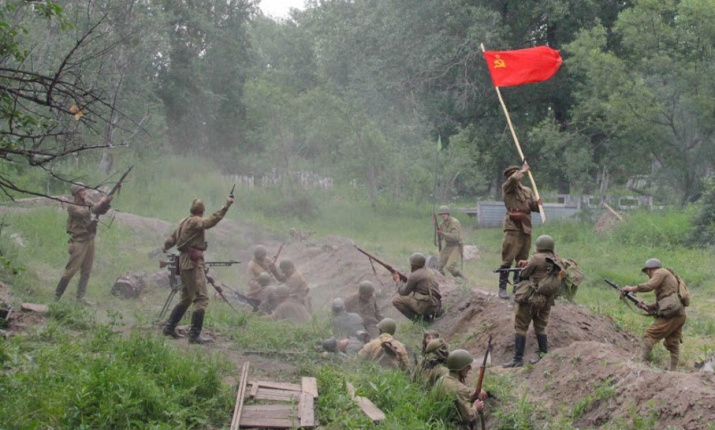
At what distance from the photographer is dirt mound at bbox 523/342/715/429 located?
725cm

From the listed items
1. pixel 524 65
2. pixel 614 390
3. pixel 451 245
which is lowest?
pixel 451 245

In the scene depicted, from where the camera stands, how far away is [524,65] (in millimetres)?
16156

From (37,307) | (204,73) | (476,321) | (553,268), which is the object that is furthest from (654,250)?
(204,73)

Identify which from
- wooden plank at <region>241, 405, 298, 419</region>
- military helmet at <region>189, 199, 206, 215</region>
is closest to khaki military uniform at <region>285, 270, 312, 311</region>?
military helmet at <region>189, 199, 206, 215</region>

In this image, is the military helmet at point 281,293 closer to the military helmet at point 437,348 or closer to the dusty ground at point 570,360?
the dusty ground at point 570,360

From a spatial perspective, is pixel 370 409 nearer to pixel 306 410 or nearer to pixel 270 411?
pixel 306 410

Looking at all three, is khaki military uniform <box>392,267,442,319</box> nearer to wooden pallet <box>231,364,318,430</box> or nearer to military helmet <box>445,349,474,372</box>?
wooden pallet <box>231,364,318,430</box>

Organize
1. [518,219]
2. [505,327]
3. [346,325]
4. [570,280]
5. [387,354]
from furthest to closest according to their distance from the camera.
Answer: [346,325]
[570,280]
[518,219]
[505,327]
[387,354]

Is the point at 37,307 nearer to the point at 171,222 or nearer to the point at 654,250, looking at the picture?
the point at 171,222

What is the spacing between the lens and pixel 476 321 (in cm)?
1205

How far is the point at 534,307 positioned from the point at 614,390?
197 centimetres

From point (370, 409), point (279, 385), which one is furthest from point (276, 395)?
point (370, 409)

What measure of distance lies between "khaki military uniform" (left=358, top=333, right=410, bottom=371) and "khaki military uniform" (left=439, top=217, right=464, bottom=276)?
6094mm

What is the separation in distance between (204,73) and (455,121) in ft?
48.6
